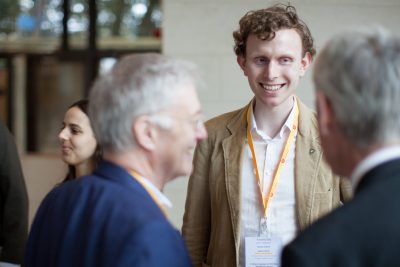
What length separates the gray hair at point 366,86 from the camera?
3.68ft

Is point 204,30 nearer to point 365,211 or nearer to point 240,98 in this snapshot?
point 240,98

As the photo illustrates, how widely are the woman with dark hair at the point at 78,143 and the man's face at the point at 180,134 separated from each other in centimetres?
133

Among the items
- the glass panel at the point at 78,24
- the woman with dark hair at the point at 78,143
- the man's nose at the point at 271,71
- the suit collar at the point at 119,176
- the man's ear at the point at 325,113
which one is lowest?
the woman with dark hair at the point at 78,143

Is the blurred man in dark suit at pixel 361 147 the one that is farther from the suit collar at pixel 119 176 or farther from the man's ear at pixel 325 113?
the suit collar at pixel 119 176

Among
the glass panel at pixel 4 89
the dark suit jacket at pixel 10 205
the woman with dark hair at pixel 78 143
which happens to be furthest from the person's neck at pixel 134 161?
the glass panel at pixel 4 89

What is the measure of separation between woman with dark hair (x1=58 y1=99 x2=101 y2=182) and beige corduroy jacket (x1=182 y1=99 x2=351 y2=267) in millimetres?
640

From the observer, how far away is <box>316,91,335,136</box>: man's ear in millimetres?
1206

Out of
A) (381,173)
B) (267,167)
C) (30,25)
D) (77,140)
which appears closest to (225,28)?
(77,140)

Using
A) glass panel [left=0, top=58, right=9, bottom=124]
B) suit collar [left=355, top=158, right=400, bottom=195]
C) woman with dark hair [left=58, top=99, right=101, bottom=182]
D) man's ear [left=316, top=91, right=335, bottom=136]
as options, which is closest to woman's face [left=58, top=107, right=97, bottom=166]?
woman with dark hair [left=58, top=99, right=101, bottom=182]

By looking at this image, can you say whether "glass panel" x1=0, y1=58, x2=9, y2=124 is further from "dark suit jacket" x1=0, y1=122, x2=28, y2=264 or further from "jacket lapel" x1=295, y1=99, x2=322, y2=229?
"jacket lapel" x1=295, y1=99, x2=322, y2=229

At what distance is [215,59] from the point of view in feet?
13.3

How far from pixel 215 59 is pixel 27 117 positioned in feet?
12.4

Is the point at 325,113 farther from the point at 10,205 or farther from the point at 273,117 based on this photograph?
the point at 10,205

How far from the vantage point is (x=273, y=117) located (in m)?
2.24
